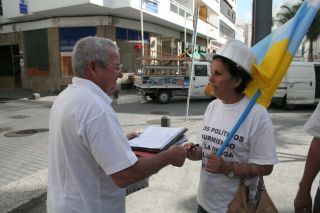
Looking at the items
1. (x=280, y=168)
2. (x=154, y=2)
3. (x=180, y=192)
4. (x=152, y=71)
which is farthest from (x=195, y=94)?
(x=180, y=192)

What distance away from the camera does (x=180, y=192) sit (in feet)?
15.0

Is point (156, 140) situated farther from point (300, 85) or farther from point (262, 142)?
point (300, 85)

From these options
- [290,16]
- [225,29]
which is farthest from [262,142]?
[225,29]

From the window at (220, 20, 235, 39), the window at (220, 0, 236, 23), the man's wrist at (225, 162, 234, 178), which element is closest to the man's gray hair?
the man's wrist at (225, 162, 234, 178)

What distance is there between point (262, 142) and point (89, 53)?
3.62ft

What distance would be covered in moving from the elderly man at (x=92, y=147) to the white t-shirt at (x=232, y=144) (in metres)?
0.32

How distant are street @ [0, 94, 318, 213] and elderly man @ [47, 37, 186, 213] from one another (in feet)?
7.55

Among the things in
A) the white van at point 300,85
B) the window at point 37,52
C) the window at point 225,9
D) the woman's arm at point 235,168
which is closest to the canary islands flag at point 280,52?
the woman's arm at point 235,168

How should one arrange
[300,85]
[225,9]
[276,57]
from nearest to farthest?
[276,57], [300,85], [225,9]

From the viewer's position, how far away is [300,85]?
12.8 metres

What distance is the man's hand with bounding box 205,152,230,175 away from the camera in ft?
6.49

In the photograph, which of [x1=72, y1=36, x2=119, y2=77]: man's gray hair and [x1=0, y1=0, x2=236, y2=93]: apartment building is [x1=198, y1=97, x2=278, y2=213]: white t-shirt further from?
[x1=0, y1=0, x2=236, y2=93]: apartment building

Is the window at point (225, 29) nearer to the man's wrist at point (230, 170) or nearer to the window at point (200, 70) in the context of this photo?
the window at point (200, 70)

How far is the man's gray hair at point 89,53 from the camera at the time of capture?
1817 mm
